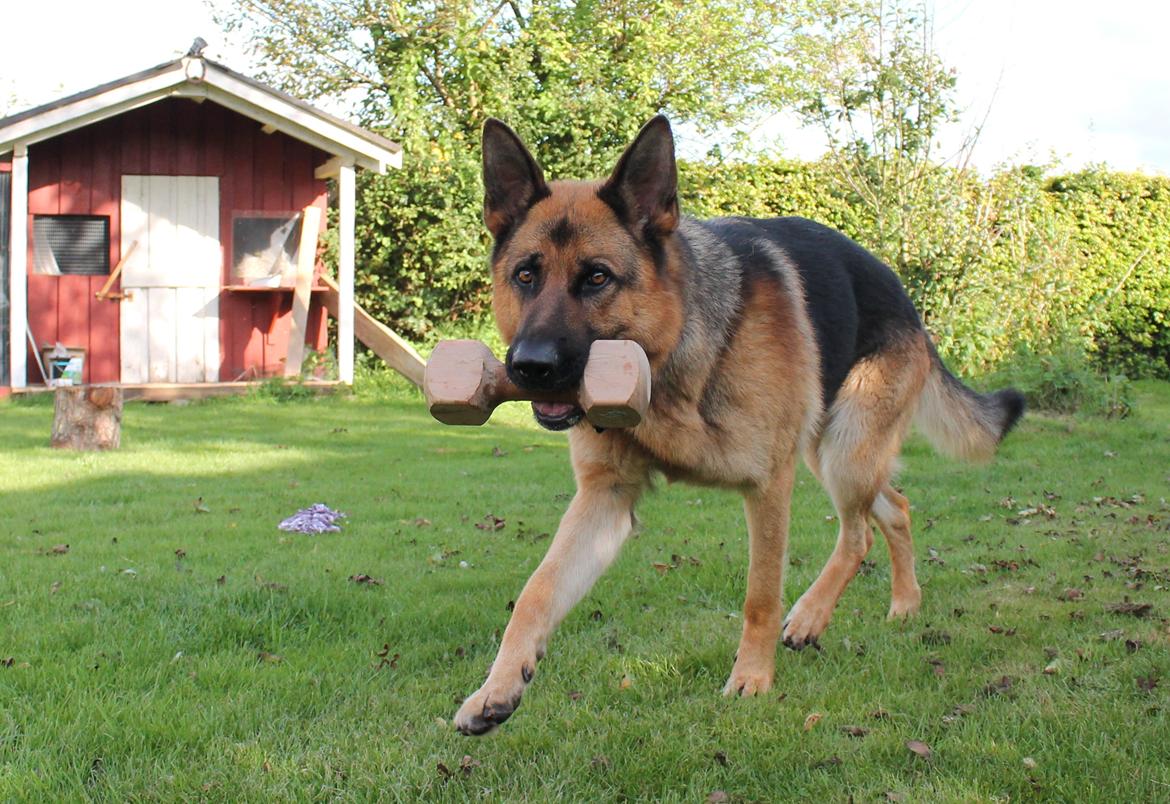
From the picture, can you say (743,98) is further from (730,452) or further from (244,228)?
(730,452)

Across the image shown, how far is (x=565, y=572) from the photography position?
3.81m

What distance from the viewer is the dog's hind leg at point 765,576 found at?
13.6 ft

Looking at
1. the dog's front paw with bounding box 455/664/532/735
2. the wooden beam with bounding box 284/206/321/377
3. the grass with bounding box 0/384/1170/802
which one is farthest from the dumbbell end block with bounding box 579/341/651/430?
the wooden beam with bounding box 284/206/321/377

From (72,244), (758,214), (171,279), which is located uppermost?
(758,214)

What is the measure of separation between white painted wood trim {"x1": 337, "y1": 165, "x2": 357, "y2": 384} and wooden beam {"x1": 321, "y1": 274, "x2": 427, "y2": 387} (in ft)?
0.70

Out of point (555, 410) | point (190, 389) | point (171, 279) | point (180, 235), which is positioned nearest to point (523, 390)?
point (555, 410)

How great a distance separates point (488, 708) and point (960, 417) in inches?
143

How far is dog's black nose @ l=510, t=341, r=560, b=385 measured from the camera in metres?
3.38

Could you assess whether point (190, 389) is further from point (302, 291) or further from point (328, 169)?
point (328, 169)

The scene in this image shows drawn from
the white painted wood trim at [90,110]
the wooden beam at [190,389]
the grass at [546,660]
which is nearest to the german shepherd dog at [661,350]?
the grass at [546,660]

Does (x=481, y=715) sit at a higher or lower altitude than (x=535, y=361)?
lower

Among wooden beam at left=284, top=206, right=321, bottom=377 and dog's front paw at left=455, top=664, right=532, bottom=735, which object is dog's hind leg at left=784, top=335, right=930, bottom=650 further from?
wooden beam at left=284, top=206, right=321, bottom=377

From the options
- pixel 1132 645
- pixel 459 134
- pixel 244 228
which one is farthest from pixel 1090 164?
pixel 1132 645

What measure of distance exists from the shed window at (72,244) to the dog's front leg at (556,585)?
543 inches
